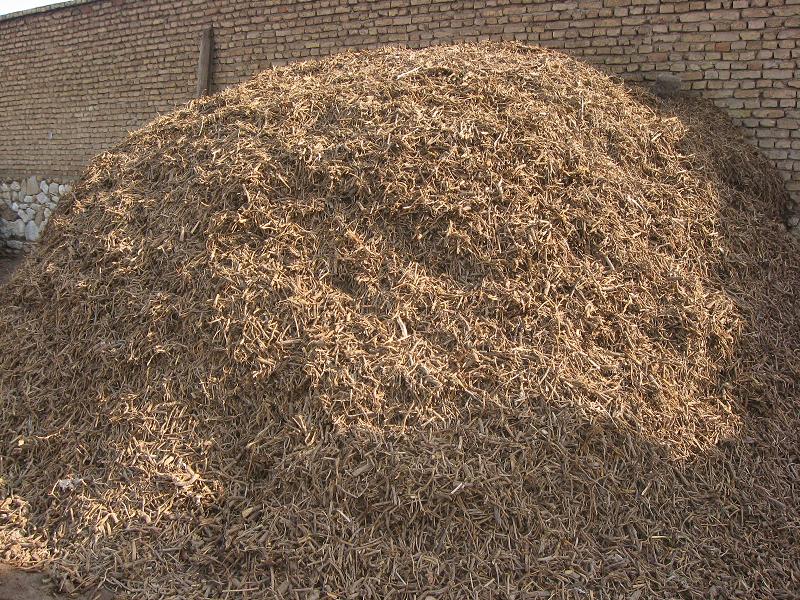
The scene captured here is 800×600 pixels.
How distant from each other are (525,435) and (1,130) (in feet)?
42.0

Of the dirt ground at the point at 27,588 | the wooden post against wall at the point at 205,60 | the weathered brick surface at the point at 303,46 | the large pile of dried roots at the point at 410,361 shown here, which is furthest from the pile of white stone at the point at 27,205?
the dirt ground at the point at 27,588

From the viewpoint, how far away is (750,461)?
3.24 m

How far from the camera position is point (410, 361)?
317 cm

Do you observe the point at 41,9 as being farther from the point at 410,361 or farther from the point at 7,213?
the point at 410,361

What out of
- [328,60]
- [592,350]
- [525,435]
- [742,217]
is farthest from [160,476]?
[742,217]

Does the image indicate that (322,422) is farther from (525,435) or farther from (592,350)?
(592,350)

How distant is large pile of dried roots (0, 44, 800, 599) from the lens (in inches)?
111

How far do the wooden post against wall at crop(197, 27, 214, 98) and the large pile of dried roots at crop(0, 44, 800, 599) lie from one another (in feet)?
15.5

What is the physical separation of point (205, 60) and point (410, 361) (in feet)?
23.6

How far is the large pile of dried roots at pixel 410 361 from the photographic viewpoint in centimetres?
283

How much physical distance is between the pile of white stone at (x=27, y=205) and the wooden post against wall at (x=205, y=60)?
9.68 ft

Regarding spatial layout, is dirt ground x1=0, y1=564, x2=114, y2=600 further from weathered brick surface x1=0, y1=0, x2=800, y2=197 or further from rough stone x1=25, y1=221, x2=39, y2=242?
rough stone x1=25, y1=221, x2=39, y2=242

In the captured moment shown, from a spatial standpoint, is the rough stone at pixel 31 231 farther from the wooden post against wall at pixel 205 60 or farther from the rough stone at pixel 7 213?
the wooden post against wall at pixel 205 60

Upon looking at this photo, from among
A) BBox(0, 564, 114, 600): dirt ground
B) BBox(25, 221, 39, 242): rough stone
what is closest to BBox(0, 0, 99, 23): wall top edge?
BBox(25, 221, 39, 242): rough stone
